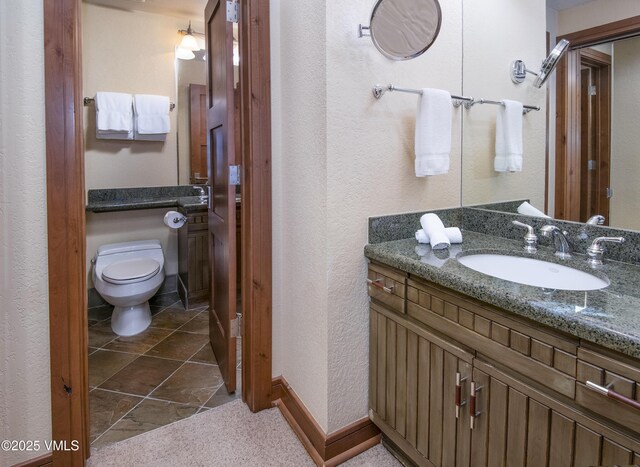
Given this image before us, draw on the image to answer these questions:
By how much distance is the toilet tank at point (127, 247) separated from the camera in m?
2.92

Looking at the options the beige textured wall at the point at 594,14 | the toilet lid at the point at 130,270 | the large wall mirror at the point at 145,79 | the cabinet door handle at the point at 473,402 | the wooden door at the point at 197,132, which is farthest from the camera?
the wooden door at the point at 197,132

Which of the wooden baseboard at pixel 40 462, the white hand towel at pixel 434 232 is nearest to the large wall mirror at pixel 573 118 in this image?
the white hand towel at pixel 434 232

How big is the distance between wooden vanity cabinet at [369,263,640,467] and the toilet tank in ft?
7.29

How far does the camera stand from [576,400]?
0.85 meters

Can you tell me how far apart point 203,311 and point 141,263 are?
24.2 inches

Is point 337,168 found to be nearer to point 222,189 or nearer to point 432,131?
point 432,131

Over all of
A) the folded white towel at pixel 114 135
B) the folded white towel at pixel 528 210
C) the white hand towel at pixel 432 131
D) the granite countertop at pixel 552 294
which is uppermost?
the folded white towel at pixel 114 135

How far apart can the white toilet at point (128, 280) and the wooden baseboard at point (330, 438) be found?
4.76 feet

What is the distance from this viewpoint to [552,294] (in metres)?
0.95

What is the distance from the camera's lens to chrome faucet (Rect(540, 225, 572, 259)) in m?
1.35

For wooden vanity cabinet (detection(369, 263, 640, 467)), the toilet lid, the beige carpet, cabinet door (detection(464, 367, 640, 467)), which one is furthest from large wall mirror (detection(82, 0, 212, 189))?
cabinet door (detection(464, 367, 640, 467))

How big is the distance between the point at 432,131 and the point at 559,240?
61 cm

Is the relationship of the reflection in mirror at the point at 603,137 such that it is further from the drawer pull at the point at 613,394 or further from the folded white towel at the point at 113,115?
the folded white towel at the point at 113,115

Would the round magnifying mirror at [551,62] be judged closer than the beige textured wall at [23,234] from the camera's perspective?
No
